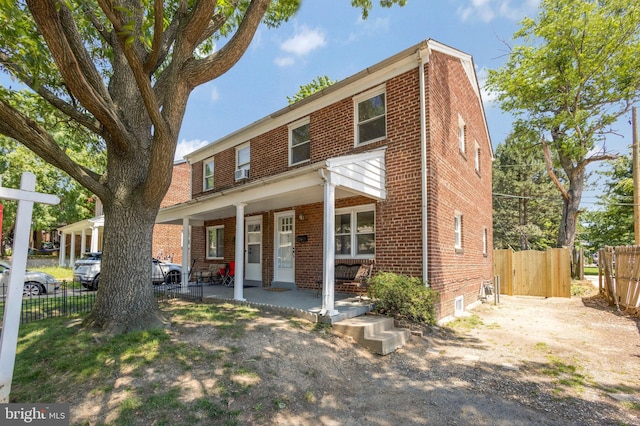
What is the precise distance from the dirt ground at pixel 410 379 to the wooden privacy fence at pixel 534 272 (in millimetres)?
6938

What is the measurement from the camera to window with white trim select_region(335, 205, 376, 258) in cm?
895

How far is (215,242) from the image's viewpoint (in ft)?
47.7

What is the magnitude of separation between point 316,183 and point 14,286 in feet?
16.0

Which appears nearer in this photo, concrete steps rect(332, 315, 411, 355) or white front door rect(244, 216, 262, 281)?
concrete steps rect(332, 315, 411, 355)

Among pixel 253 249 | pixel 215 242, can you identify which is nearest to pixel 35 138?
pixel 253 249

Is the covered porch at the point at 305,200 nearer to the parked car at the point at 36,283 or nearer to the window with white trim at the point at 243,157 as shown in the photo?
the window with white trim at the point at 243,157

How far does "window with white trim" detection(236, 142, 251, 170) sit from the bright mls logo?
32.2 ft

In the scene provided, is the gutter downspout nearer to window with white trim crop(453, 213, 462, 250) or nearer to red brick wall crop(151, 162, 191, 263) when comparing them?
window with white trim crop(453, 213, 462, 250)

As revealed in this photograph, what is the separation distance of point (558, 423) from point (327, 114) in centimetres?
857

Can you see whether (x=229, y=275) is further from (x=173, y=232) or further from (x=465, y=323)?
(x=173, y=232)

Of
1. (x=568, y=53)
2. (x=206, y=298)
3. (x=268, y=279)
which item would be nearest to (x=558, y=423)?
(x=206, y=298)

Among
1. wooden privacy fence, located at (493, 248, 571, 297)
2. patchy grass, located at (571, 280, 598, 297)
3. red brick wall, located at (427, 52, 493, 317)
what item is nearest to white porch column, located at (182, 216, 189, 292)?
red brick wall, located at (427, 52, 493, 317)

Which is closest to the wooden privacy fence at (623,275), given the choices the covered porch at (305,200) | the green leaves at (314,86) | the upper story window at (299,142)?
the covered porch at (305,200)

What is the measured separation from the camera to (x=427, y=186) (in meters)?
7.76
